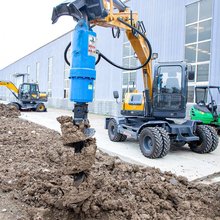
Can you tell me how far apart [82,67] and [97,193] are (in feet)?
4.76

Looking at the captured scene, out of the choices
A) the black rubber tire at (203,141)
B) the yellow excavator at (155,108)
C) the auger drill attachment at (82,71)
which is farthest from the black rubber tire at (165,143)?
the auger drill attachment at (82,71)

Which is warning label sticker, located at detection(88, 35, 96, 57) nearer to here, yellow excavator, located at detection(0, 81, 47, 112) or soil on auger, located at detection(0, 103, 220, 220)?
soil on auger, located at detection(0, 103, 220, 220)

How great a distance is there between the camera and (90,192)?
108 inches

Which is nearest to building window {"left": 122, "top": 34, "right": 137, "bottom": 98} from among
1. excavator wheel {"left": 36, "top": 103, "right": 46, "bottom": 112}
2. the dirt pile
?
excavator wheel {"left": 36, "top": 103, "right": 46, "bottom": 112}

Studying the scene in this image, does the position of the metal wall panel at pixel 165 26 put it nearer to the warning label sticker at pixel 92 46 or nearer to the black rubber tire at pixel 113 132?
the black rubber tire at pixel 113 132

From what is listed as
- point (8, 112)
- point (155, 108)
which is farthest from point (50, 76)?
point (155, 108)

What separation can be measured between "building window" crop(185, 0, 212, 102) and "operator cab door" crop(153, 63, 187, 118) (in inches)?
213

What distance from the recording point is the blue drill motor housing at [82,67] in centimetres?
262

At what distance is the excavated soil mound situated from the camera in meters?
2.74

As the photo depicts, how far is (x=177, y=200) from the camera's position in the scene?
323 cm

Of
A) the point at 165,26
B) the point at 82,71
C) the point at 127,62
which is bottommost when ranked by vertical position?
the point at 82,71

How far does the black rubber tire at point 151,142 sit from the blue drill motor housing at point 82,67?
3.44 metres

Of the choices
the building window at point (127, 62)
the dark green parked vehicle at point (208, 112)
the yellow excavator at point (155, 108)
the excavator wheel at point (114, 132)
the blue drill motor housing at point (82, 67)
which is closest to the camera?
the blue drill motor housing at point (82, 67)

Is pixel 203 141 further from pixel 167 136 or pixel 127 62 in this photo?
pixel 127 62
